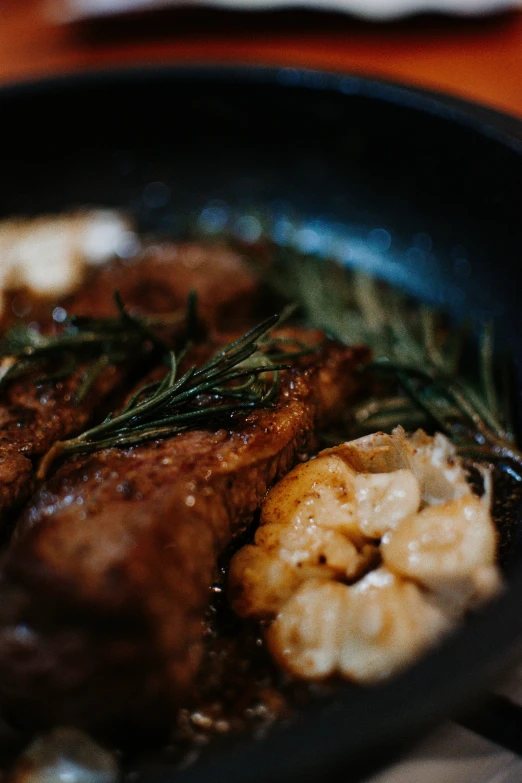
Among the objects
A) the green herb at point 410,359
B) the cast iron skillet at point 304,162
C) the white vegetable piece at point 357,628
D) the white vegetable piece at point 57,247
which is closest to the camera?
the white vegetable piece at point 357,628

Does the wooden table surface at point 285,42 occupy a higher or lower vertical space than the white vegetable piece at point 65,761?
higher

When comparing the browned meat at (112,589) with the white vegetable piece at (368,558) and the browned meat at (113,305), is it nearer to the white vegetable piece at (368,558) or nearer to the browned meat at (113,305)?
the white vegetable piece at (368,558)

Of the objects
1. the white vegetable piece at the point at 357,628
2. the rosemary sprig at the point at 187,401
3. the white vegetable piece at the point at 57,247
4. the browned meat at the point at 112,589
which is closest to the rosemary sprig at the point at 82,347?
the rosemary sprig at the point at 187,401

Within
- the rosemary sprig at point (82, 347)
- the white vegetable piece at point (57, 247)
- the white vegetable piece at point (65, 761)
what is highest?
the white vegetable piece at point (57, 247)

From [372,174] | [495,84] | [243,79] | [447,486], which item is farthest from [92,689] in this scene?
[495,84]

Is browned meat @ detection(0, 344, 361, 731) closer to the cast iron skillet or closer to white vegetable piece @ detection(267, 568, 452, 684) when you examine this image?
white vegetable piece @ detection(267, 568, 452, 684)

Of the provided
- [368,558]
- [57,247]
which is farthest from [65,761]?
[57,247]
